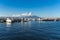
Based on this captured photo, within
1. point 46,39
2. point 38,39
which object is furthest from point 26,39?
point 46,39

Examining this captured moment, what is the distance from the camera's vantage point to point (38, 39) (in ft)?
56.2

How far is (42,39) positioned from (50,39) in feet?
4.26

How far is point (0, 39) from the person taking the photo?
17.1 m

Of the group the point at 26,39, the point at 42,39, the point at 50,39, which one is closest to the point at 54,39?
the point at 50,39

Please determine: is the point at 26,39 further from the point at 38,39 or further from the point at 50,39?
the point at 50,39

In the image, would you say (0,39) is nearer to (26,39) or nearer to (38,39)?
(26,39)

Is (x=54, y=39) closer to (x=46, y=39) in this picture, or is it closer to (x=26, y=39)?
(x=46, y=39)

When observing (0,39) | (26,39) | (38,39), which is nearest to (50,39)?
(38,39)

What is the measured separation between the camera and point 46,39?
17.2 metres

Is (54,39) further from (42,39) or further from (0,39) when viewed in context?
(0,39)

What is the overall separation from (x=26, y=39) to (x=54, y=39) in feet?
14.8

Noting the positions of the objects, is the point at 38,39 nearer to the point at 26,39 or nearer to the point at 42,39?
the point at 42,39

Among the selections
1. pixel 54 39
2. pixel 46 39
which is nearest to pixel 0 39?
pixel 46 39

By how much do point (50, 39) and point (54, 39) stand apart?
2.10 ft
